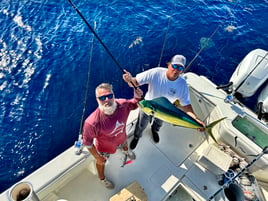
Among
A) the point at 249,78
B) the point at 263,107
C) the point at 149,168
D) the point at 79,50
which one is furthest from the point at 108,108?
the point at 79,50

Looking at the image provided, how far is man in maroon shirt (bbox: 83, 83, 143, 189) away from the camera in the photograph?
2.18 m

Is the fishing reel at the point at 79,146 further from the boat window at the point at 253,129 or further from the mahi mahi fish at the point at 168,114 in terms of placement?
the boat window at the point at 253,129

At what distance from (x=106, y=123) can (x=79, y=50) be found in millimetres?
4060

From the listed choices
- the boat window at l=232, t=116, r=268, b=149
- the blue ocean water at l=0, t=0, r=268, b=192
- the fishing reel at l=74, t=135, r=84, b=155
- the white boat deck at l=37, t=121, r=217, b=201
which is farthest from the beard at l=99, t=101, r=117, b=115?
the blue ocean water at l=0, t=0, r=268, b=192

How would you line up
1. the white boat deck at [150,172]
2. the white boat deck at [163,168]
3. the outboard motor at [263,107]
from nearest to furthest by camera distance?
the white boat deck at [163,168], the white boat deck at [150,172], the outboard motor at [263,107]

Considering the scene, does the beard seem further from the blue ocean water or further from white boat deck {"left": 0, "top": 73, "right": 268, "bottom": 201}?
the blue ocean water

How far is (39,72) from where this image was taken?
16.9 ft

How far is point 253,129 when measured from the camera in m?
3.41

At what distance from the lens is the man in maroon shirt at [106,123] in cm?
218

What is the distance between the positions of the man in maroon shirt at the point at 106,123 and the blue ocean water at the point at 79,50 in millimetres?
2102

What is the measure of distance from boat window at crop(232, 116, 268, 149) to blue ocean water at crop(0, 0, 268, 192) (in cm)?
184

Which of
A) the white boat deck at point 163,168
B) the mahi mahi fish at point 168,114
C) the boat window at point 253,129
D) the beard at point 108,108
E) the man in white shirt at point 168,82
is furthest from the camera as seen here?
the boat window at point 253,129

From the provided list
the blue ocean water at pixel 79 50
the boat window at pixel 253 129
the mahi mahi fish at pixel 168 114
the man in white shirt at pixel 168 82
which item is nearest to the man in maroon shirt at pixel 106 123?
the mahi mahi fish at pixel 168 114

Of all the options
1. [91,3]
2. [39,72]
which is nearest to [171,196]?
[39,72]
